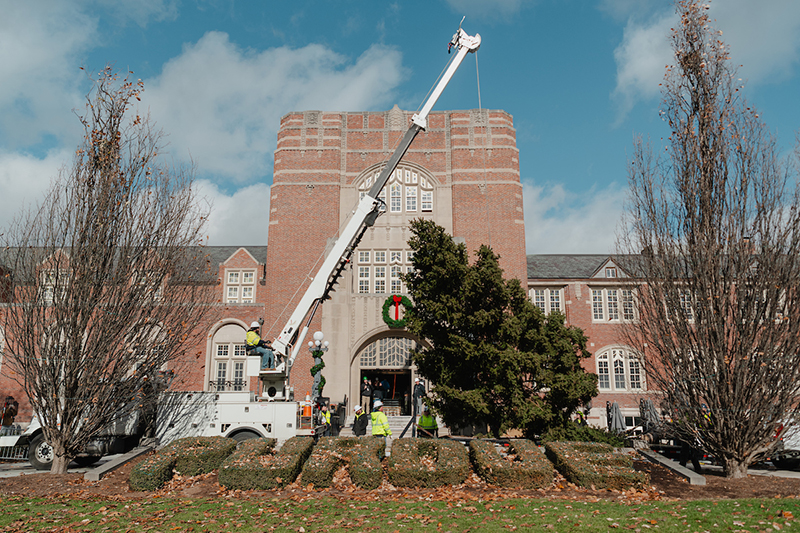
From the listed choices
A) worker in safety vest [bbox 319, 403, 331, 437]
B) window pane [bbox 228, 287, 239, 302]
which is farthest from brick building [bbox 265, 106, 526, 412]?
worker in safety vest [bbox 319, 403, 331, 437]

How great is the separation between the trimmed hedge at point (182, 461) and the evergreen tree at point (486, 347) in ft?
21.0

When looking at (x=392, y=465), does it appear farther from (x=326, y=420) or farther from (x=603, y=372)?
(x=603, y=372)

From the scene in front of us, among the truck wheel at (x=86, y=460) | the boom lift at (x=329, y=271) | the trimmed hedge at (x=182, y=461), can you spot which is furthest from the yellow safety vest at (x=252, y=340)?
the truck wheel at (x=86, y=460)

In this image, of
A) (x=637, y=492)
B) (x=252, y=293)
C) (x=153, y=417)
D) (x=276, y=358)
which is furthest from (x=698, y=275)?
(x=252, y=293)

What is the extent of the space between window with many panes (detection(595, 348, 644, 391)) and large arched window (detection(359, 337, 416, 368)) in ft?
36.1

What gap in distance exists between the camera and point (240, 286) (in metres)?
32.0

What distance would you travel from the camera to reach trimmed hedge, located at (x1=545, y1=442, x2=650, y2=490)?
10883 millimetres

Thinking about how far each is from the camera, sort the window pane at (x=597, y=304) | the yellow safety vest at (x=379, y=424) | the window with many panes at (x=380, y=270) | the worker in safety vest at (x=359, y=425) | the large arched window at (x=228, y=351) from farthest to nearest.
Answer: the window pane at (x=597, y=304) < the large arched window at (x=228, y=351) < the window with many panes at (x=380, y=270) < the worker in safety vest at (x=359, y=425) < the yellow safety vest at (x=379, y=424)

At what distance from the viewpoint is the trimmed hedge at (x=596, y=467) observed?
10883 mm

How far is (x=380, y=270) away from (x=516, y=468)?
747 inches

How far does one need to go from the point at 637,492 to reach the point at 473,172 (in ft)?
71.1

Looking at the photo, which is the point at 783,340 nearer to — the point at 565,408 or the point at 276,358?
the point at 565,408

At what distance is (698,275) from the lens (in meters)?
13.2

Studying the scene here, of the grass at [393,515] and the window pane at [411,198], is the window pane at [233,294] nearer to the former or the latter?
the window pane at [411,198]
